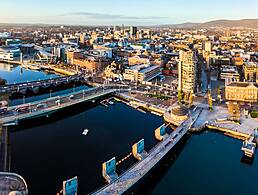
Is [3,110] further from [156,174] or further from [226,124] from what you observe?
[226,124]

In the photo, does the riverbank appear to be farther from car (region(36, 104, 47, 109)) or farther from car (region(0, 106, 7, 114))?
car (region(0, 106, 7, 114))

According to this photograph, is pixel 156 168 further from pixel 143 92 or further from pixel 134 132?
pixel 143 92

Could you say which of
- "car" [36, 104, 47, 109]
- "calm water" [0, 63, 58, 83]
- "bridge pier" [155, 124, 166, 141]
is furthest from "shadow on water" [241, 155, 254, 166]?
"calm water" [0, 63, 58, 83]

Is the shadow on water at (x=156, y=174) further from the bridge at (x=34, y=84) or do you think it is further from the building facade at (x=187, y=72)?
the bridge at (x=34, y=84)

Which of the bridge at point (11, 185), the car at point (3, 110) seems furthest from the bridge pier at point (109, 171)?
the car at point (3, 110)

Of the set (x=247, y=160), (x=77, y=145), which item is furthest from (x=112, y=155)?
(x=247, y=160)
